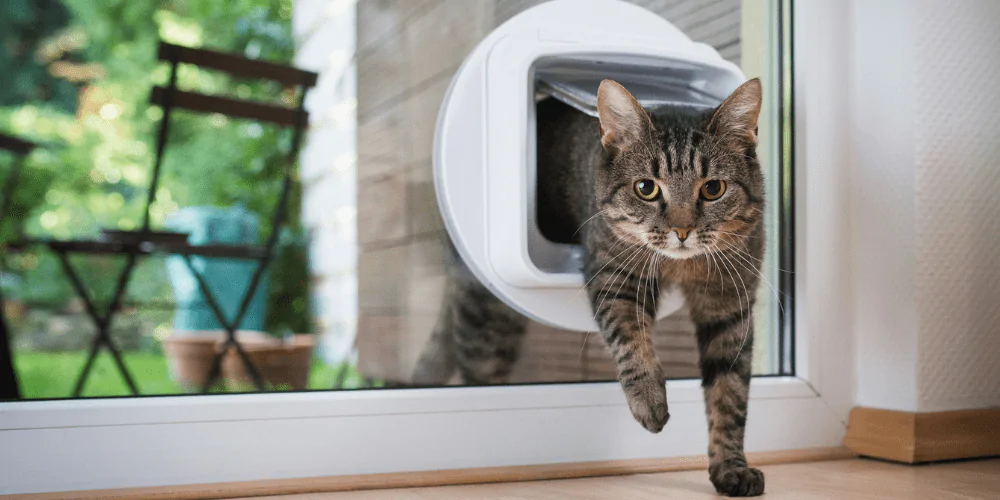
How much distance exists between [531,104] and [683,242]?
37 cm

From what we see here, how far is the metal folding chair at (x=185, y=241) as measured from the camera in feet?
4.79

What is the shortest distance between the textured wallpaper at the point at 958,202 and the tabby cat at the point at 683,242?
447mm

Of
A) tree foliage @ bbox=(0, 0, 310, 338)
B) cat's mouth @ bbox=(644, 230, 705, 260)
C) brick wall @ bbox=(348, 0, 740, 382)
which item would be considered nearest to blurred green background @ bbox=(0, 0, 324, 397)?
tree foliage @ bbox=(0, 0, 310, 338)

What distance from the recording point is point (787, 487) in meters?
1.24

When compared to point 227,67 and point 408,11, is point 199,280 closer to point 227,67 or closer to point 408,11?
point 227,67

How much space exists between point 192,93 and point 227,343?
0.50 metres

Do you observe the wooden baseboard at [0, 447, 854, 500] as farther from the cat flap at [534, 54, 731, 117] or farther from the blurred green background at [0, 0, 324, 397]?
the cat flap at [534, 54, 731, 117]

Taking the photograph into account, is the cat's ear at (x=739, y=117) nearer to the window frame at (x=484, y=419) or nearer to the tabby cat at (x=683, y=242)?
the tabby cat at (x=683, y=242)

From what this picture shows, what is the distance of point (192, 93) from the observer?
1.50 metres

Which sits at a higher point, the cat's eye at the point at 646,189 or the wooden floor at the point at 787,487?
the cat's eye at the point at 646,189

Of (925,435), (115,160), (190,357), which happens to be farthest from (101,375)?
(925,435)

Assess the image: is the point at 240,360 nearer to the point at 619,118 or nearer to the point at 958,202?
the point at 619,118

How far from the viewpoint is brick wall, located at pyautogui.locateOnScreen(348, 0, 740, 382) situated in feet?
4.77

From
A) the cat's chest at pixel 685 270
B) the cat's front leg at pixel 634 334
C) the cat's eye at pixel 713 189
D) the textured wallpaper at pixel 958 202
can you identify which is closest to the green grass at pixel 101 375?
the cat's front leg at pixel 634 334
